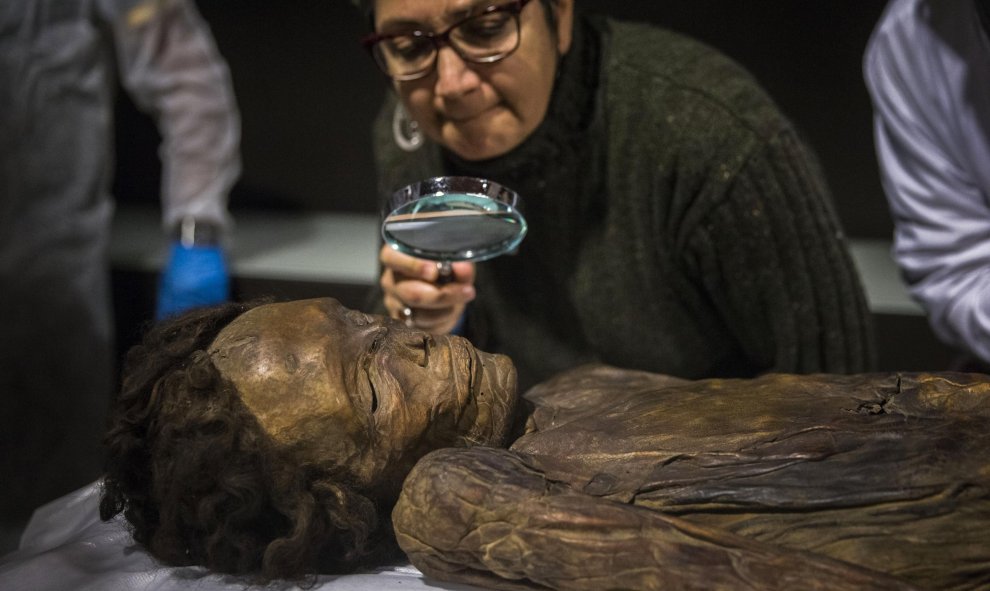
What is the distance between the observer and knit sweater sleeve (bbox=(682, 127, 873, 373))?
6.30 ft

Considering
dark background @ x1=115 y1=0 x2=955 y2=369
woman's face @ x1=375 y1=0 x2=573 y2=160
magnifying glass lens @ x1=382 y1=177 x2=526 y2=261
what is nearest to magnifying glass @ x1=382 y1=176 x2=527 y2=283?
magnifying glass lens @ x1=382 y1=177 x2=526 y2=261

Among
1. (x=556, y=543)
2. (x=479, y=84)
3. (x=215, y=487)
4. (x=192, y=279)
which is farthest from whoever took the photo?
(x=192, y=279)

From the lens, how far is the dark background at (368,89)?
2.50 meters

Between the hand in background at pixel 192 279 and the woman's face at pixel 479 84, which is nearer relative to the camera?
the woman's face at pixel 479 84

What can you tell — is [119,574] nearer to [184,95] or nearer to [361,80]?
[361,80]

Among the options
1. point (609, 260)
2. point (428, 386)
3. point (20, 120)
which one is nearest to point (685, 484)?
point (428, 386)

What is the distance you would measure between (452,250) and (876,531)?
0.84m

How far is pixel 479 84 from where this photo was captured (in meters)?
1.71

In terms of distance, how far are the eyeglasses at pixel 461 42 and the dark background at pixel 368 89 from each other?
73cm

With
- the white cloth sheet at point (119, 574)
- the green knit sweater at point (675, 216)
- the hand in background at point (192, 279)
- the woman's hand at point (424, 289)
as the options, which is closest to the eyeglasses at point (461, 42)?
the green knit sweater at point (675, 216)

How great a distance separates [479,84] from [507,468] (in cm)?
71

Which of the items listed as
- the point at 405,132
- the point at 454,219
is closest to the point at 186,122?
the point at 405,132

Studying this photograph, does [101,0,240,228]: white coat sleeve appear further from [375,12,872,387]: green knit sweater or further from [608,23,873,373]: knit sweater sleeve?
[608,23,873,373]: knit sweater sleeve

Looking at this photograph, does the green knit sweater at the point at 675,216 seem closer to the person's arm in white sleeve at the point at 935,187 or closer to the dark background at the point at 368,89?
the person's arm in white sleeve at the point at 935,187
